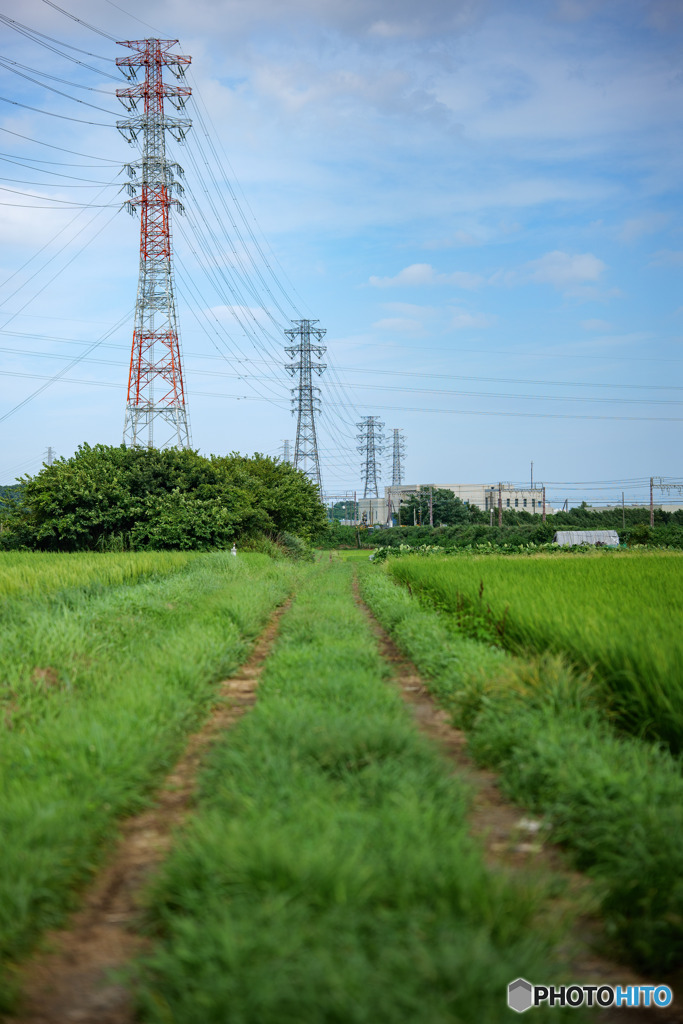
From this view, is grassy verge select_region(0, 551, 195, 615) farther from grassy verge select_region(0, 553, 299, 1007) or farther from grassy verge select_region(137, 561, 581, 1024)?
grassy verge select_region(137, 561, 581, 1024)

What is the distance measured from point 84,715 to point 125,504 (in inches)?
782

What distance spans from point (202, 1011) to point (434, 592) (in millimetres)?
11779

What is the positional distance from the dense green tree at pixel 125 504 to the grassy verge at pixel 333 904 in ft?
67.7

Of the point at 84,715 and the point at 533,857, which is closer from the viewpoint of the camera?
the point at 533,857

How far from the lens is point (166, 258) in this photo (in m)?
29.2

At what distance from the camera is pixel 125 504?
24.1 metres

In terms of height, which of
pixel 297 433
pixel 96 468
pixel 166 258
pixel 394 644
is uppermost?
pixel 166 258

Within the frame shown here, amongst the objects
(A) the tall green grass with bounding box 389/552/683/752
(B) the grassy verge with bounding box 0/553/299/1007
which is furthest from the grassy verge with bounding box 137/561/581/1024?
(A) the tall green grass with bounding box 389/552/683/752

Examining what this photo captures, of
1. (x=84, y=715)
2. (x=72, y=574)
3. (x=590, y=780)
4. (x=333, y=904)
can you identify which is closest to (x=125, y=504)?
(x=72, y=574)

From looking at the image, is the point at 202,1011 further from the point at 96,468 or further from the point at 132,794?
the point at 96,468

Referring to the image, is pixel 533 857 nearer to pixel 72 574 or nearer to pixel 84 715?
pixel 84 715

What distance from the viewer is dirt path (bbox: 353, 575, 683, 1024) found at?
2681 millimetres

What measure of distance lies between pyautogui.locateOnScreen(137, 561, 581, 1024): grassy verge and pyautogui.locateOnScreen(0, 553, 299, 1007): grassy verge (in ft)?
1.77

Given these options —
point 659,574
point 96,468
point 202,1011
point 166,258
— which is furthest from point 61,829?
point 166,258
